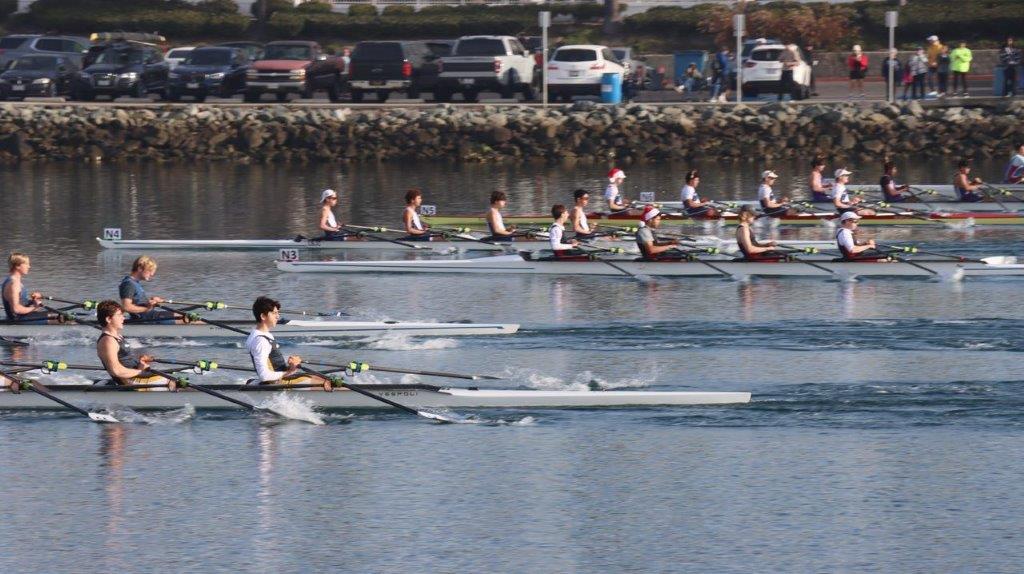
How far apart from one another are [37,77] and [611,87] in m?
19.6

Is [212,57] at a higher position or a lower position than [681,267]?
higher

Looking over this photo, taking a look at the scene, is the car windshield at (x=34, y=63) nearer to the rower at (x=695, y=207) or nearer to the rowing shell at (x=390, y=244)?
the rowing shell at (x=390, y=244)

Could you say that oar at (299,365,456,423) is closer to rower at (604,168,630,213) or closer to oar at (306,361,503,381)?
oar at (306,361,503,381)

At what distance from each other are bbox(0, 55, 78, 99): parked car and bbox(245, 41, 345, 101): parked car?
670 cm

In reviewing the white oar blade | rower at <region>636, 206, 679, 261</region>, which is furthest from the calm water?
rower at <region>636, 206, 679, 261</region>

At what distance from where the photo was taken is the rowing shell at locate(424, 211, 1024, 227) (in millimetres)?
34125

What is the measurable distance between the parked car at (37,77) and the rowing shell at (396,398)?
38843 mm

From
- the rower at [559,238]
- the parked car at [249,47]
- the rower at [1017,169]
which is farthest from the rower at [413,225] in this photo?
the parked car at [249,47]

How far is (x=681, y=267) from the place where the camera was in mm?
27906

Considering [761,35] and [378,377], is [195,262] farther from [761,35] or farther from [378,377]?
[761,35]

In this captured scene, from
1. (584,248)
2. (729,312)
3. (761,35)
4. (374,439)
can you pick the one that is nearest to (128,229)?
(584,248)

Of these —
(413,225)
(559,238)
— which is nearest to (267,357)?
(559,238)

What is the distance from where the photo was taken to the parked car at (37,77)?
182ft

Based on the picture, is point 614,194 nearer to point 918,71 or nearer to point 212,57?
point 918,71
